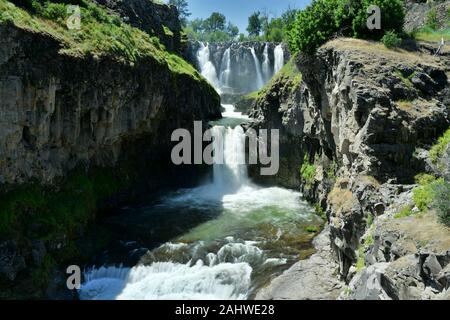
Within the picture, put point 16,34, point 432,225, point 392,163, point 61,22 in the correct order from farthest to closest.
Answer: point 61,22, point 16,34, point 392,163, point 432,225

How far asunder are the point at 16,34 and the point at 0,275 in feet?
39.3

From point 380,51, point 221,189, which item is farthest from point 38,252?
point 380,51

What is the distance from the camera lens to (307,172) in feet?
111

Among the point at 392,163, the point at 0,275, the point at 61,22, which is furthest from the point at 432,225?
the point at 61,22

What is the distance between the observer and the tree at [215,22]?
14325 centimetres

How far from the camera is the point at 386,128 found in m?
19.5

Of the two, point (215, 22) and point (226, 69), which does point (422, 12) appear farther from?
point (215, 22)

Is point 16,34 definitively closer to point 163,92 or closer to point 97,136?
point 97,136

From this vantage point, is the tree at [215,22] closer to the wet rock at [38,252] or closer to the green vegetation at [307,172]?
the green vegetation at [307,172]

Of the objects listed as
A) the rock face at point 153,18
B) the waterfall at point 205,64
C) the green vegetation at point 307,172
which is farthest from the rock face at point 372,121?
the waterfall at point 205,64

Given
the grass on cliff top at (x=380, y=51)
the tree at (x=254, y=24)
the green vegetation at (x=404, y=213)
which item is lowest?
the green vegetation at (x=404, y=213)

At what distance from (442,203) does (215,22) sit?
462ft

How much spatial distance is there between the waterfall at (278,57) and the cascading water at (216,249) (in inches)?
1292

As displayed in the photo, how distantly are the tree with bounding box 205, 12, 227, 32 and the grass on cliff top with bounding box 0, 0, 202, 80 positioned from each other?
372 ft
